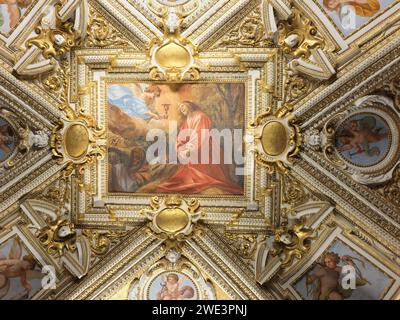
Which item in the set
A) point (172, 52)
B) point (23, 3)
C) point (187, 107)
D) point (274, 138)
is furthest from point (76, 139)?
point (274, 138)

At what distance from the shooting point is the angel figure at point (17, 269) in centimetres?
845

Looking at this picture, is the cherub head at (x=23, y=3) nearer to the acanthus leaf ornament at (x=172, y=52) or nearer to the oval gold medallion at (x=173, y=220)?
the acanthus leaf ornament at (x=172, y=52)

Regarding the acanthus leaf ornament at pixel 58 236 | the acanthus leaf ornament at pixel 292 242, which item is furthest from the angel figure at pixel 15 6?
the acanthus leaf ornament at pixel 292 242

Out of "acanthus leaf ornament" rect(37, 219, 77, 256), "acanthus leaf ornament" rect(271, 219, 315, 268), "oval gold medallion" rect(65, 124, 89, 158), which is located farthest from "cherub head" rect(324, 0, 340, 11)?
"acanthus leaf ornament" rect(37, 219, 77, 256)

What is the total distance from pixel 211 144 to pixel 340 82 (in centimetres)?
240

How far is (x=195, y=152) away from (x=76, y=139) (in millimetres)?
2104

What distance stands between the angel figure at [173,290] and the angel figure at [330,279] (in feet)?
6.66

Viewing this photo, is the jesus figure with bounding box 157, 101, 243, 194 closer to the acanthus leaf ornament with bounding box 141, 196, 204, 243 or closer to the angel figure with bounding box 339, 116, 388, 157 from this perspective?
the acanthus leaf ornament with bounding box 141, 196, 204, 243

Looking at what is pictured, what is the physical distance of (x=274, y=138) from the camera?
8.61 m

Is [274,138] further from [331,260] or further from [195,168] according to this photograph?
[331,260]

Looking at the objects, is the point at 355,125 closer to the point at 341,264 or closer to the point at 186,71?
the point at 341,264

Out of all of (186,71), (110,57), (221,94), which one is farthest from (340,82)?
(110,57)

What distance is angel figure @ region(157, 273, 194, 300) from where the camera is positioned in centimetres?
862

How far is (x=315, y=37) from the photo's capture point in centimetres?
830
